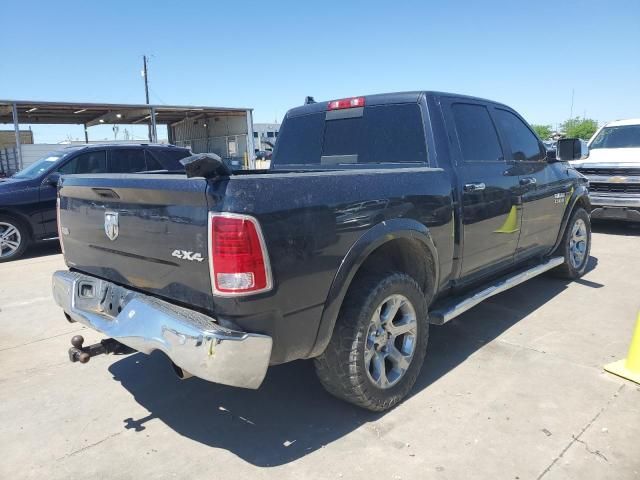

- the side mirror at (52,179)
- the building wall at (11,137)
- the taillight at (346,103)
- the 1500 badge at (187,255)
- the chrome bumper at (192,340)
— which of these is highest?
the building wall at (11,137)

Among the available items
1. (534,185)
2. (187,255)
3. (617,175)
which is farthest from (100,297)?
(617,175)

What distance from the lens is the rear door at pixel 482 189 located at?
374 cm

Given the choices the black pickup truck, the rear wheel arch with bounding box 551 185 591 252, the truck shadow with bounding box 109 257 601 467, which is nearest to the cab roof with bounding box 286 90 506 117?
the black pickup truck

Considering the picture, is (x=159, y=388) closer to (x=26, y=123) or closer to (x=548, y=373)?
(x=548, y=373)

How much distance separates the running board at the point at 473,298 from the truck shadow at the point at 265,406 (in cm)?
45

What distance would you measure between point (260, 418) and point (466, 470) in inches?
48.9

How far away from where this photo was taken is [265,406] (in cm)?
325

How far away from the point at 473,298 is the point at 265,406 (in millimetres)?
1719

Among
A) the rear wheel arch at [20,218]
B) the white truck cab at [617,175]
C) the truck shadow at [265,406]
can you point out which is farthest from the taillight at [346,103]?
the rear wheel arch at [20,218]

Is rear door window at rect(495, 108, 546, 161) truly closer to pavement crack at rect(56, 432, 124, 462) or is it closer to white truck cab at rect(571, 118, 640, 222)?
pavement crack at rect(56, 432, 124, 462)

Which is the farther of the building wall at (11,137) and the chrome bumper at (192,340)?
the building wall at (11,137)

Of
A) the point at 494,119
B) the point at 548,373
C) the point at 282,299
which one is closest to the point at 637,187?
the point at 494,119

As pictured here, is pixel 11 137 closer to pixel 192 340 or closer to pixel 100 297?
pixel 100 297

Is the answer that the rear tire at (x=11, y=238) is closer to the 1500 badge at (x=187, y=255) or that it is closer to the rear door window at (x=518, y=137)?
the 1500 badge at (x=187, y=255)
